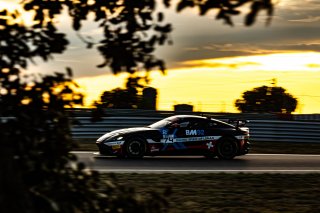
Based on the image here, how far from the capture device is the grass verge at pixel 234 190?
28.8 feet

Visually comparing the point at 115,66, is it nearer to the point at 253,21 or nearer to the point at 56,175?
the point at 56,175

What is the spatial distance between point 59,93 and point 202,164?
10.1 meters

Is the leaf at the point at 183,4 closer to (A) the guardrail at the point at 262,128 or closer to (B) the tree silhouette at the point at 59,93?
(B) the tree silhouette at the point at 59,93

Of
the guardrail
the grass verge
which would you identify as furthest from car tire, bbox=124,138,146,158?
the guardrail

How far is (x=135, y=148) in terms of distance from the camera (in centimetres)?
1527

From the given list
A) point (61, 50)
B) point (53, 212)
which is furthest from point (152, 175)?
point (53, 212)

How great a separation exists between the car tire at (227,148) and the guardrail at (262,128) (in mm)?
6701

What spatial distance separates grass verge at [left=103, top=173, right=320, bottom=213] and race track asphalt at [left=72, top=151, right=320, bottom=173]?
118cm

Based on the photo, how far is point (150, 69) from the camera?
5.04 meters

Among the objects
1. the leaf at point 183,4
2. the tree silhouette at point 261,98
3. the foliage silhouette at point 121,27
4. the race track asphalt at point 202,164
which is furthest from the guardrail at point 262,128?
the tree silhouette at point 261,98

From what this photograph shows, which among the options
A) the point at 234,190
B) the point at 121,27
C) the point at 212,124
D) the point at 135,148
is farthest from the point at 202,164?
the point at 121,27

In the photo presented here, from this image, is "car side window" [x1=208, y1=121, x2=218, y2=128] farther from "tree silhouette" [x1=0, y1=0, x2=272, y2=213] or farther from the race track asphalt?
"tree silhouette" [x1=0, y1=0, x2=272, y2=213]

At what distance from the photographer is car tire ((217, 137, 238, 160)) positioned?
16.1 meters

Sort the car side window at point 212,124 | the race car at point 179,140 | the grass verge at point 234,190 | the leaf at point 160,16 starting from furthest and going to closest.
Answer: the car side window at point 212,124 → the race car at point 179,140 → the grass verge at point 234,190 → the leaf at point 160,16
